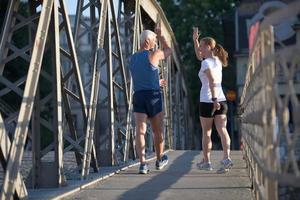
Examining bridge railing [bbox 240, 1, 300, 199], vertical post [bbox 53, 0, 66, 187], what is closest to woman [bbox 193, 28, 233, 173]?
vertical post [bbox 53, 0, 66, 187]

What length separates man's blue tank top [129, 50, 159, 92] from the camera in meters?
8.71

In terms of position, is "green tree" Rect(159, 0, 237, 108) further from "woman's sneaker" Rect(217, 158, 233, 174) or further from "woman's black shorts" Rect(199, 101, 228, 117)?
"woman's sneaker" Rect(217, 158, 233, 174)

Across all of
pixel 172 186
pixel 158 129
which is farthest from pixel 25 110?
pixel 158 129

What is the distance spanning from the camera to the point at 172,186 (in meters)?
7.27

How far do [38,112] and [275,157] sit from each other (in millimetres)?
3701

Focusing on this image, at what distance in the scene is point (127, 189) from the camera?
7062 mm

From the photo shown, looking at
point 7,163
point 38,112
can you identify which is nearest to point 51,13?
point 38,112

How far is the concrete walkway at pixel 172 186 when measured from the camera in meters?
6.52

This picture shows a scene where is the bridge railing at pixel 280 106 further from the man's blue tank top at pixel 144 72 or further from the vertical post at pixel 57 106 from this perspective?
the man's blue tank top at pixel 144 72

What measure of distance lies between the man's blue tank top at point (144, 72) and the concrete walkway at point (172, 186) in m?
1.10

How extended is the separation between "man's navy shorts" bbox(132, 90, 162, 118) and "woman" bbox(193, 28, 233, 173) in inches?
25.0

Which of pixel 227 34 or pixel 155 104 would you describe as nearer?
pixel 155 104

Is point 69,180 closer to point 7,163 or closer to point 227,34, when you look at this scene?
point 7,163

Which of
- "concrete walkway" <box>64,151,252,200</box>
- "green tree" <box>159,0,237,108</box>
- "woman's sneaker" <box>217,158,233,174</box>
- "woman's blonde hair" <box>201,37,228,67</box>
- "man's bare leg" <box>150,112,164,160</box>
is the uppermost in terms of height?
"green tree" <box>159,0,237,108</box>
